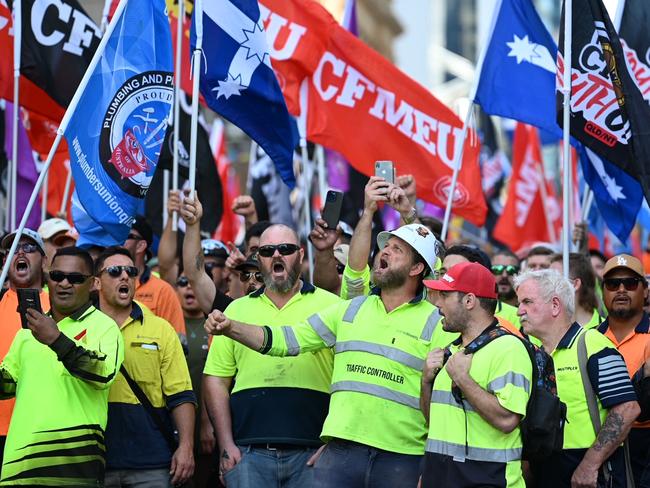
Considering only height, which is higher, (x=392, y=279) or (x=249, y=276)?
(x=249, y=276)

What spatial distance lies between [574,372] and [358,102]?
4.64m

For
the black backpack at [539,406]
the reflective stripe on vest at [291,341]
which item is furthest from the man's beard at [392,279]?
the black backpack at [539,406]

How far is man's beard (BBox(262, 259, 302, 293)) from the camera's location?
7.36 meters

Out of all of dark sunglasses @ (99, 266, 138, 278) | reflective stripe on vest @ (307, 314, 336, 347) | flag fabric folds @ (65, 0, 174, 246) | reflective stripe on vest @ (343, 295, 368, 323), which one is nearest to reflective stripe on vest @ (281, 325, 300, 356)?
reflective stripe on vest @ (307, 314, 336, 347)

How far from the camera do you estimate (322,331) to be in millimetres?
7039

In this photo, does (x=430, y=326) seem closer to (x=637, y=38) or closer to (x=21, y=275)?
(x=21, y=275)

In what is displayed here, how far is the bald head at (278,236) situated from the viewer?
24.1ft

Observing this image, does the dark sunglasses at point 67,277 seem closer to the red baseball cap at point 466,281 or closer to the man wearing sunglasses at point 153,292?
the man wearing sunglasses at point 153,292

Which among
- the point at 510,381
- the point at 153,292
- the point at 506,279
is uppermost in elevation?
the point at 506,279

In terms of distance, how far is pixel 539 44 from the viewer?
10.9 metres

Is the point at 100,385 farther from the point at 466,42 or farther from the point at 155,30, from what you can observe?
the point at 466,42

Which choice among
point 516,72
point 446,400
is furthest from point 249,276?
point 516,72

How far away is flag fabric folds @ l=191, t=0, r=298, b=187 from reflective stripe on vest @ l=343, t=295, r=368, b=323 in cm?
226

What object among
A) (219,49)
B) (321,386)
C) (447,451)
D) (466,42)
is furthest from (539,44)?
(466,42)
